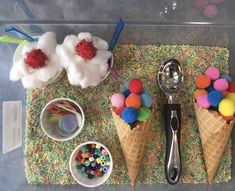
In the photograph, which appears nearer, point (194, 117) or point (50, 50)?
point (50, 50)

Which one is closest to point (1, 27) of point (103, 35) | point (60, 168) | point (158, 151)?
point (103, 35)

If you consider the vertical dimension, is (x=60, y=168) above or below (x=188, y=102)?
below

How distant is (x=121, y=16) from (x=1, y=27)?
28cm

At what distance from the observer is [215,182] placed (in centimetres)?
86

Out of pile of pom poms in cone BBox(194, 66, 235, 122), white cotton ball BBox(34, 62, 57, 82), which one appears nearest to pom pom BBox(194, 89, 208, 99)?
pile of pom poms in cone BBox(194, 66, 235, 122)

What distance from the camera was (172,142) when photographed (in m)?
0.81

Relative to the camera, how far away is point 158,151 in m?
0.84

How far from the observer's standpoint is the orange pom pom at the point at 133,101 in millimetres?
756

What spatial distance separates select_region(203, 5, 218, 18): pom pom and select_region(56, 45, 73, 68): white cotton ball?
36 centimetres

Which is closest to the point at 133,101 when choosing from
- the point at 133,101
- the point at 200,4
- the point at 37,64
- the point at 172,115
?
the point at 133,101

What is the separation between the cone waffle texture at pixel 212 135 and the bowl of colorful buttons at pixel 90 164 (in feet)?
0.71

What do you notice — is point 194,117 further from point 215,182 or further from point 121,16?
point 121,16

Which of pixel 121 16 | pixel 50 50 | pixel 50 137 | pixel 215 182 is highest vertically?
pixel 121 16

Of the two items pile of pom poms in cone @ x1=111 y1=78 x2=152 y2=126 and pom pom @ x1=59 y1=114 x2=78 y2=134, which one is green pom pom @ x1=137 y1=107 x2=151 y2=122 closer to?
pile of pom poms in cone @ x1=111 y1=78 x2=152 y2=126
